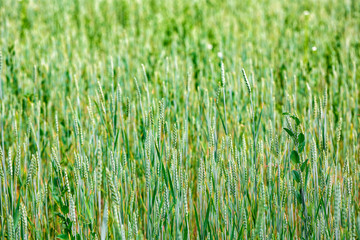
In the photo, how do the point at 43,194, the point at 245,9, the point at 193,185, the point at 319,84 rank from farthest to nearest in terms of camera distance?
the point at 245,9
the point at 319,84
the point at 193,185
the point at 43,194

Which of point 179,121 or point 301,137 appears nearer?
point 301,137

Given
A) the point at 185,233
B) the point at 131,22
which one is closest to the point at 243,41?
the point at 131,22

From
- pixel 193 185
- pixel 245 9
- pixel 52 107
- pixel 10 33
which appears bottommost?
pixel 193 185

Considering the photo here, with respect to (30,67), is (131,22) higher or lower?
higher

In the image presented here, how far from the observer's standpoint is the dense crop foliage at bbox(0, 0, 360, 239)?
1.48m

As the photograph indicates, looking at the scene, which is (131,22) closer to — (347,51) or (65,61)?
(65,61)

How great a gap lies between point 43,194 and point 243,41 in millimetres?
2997

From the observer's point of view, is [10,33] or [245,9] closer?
[10,33]

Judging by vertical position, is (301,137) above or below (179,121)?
below

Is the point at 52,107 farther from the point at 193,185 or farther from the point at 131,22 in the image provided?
the point at 131,22

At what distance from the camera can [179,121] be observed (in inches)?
93.6

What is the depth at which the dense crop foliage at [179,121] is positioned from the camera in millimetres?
1479

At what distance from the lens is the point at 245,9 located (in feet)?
19.1

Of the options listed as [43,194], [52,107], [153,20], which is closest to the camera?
[43,194]
